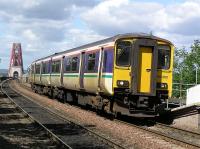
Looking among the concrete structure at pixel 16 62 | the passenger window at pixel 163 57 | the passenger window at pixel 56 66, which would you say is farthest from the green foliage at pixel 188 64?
the concrete structure at pixel 16 62

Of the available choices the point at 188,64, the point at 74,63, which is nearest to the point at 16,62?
the point at 188,64

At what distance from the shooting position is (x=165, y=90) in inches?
754

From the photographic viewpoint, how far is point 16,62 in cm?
18575

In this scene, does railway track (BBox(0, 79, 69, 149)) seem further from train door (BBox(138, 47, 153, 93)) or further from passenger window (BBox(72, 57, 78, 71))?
passenger window (BBox(72, 57, 78, 71))

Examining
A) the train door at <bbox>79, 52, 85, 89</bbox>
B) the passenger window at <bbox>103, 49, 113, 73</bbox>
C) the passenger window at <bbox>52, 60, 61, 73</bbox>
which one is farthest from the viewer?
the passenger window at <bbox>52, 60, 61, 73</bbox>

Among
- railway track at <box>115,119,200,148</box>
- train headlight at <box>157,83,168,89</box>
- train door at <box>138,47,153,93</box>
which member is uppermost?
train door at <box>138,47,153,93</box>

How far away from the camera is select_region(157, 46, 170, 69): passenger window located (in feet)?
62.9

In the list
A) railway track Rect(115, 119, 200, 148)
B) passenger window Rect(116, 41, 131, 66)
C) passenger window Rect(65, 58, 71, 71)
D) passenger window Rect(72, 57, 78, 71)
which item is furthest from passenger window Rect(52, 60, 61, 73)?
passenger window Rect(116, 41, 131, 66)

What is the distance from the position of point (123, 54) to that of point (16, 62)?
170486mm

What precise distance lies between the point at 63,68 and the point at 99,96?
946 cm

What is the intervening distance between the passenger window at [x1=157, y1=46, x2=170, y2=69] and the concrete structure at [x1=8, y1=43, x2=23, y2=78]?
523 ft

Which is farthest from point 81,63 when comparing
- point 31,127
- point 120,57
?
point 31,127

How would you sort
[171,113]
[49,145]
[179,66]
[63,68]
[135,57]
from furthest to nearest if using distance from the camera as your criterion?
[179,66] → [63,68] → [171,113] → [135,57] → [49,145]

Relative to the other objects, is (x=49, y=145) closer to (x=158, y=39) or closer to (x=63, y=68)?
(x=158, y=39)
